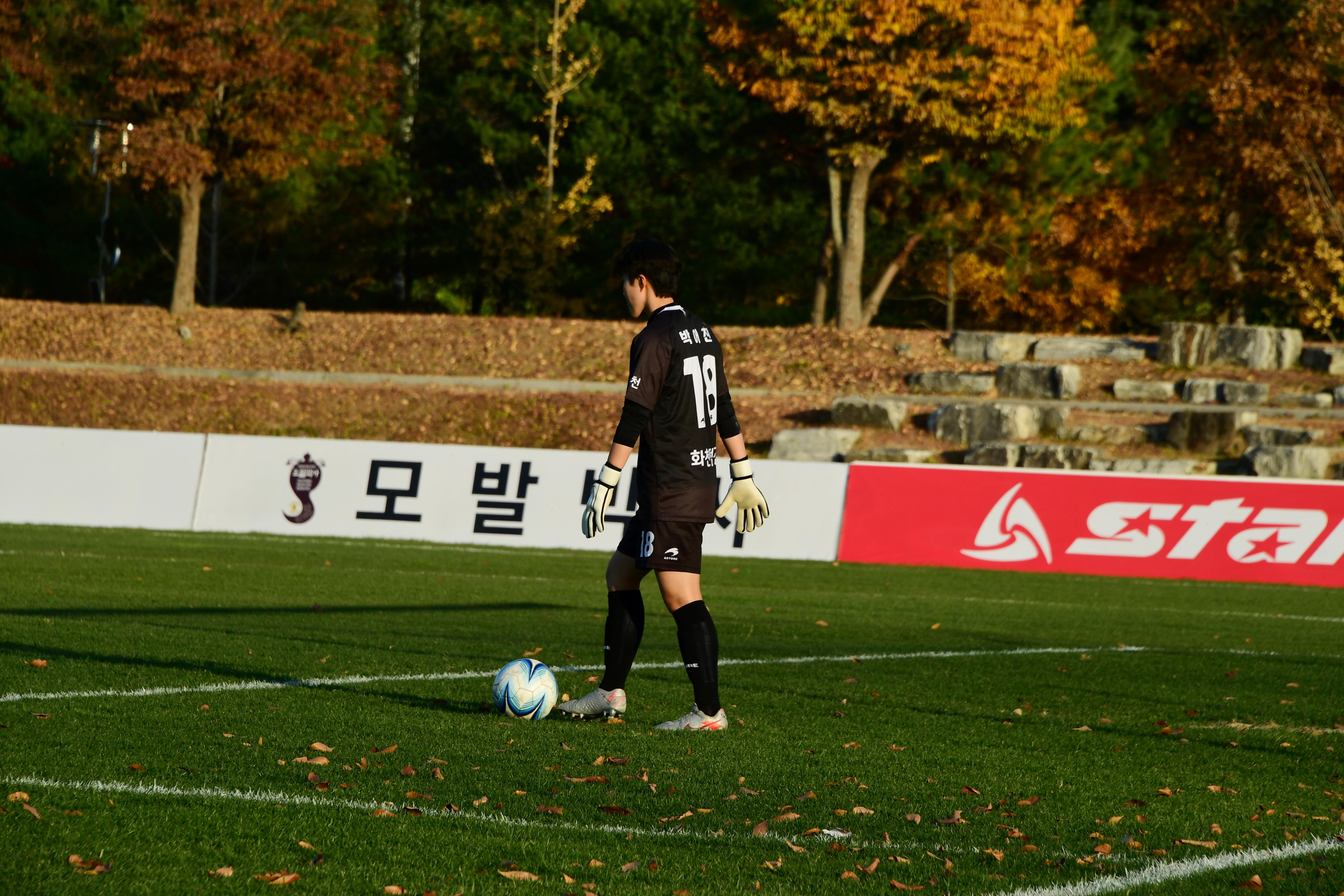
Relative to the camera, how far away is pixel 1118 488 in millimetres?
15297

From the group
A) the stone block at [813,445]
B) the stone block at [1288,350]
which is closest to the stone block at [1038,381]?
the stone block at [1288,350]

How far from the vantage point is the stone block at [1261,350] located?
25516mm

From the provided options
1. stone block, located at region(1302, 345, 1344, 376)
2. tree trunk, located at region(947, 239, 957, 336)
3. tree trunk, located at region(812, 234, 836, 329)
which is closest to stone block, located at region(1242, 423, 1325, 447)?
stone block, located at region(1302, 345, 1344, 376)

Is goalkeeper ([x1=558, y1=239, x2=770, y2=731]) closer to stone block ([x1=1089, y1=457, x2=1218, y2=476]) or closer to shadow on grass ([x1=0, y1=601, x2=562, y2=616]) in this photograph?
shadow on grass ([x1=0, y1=601, x2=562, y2=616])

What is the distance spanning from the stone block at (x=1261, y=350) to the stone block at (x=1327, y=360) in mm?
240

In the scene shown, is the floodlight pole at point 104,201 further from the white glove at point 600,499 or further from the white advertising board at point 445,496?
the white glove at point 600,499

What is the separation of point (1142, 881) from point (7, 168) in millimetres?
39576

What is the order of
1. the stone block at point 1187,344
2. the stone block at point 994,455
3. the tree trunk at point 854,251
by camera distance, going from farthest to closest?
the tree trunk at point 854,251 → the stone block at point 1187,344 → the stone block at point 994,455

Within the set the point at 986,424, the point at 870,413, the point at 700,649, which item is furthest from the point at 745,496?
the point at 870,413

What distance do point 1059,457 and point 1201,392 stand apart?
4392 mm

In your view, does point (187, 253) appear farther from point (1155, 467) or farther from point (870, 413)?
point (1155, 467)

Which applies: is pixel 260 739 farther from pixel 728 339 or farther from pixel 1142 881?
pixel 728 339

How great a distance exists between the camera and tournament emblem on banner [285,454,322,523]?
16438 mm

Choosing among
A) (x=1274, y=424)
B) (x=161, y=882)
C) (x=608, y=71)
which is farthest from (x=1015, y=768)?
(x=608, y=71)
